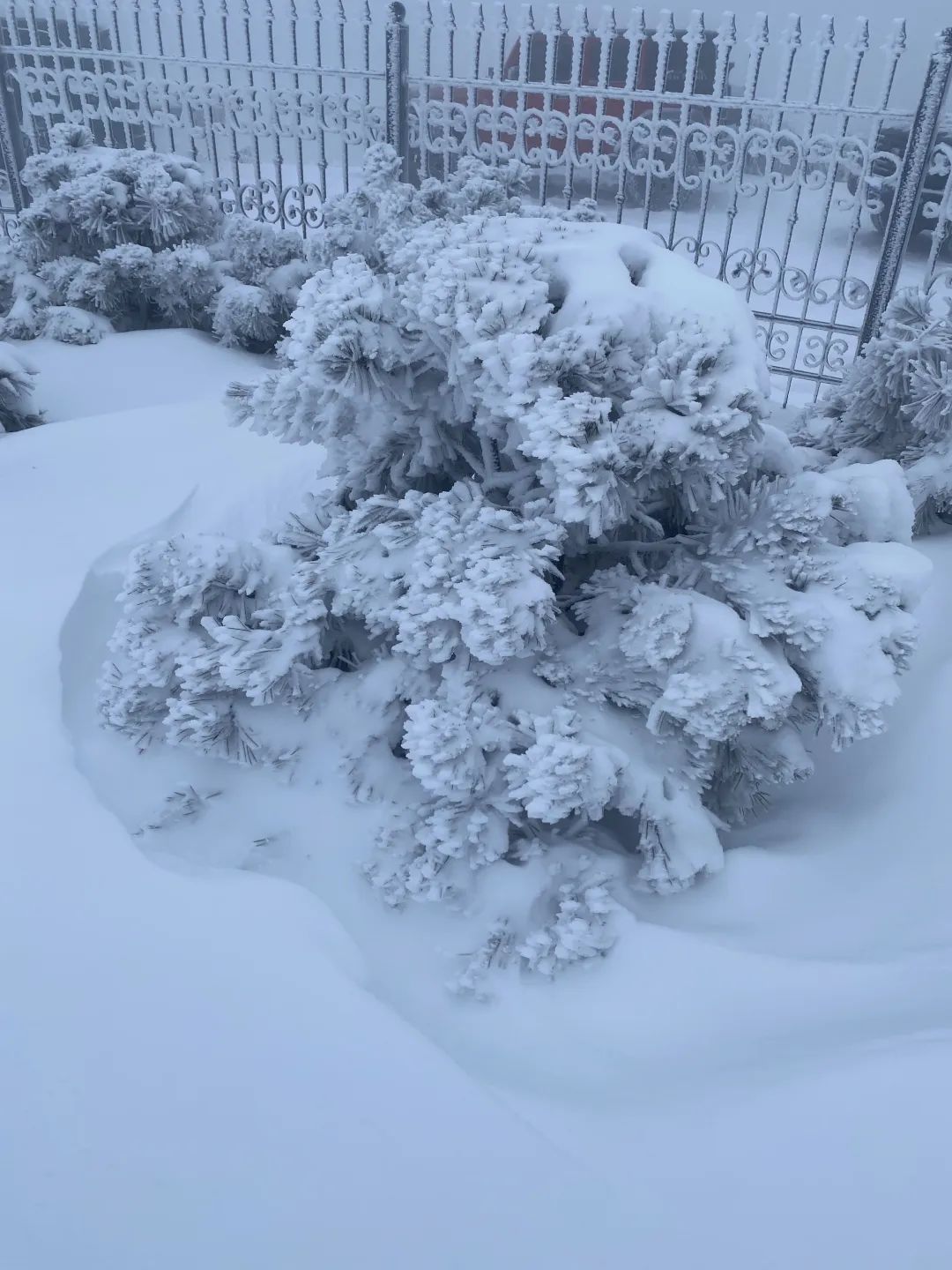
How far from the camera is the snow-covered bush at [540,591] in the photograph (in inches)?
92.4

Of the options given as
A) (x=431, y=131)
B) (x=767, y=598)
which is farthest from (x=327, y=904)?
(x=431, y=131)

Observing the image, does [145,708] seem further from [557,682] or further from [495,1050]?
[495,1050]

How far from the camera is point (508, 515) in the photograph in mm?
2500

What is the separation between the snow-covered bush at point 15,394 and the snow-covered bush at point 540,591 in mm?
3500

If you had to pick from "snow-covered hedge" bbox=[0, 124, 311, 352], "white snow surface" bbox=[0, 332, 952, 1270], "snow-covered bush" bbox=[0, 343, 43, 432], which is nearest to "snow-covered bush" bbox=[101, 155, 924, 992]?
"white snow surface" bbox=[0, 332, 952, 1270]

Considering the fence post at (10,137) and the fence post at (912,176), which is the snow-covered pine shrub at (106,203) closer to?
the fence post at (10,137)

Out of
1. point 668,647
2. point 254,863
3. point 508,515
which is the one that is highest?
point 508,515

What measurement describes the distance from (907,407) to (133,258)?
6.52 metres

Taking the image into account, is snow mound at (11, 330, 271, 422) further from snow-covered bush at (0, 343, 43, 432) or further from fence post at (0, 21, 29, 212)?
fence post at (0, 21, 29, 212)

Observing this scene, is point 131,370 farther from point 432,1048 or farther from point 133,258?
point 432,1048

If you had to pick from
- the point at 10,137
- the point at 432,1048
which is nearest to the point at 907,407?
the point at 432,1048

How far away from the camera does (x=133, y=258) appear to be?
24.3 feet

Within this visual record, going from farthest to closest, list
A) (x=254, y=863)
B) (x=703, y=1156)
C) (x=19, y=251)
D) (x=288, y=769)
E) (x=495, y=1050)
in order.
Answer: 1. (x=19, y=251)
2. (x=288, y=769)
3. (x=254, y=863)
4. (x=495, y=1050)
5. (x=703, y=1156)

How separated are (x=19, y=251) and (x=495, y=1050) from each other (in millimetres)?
8752
